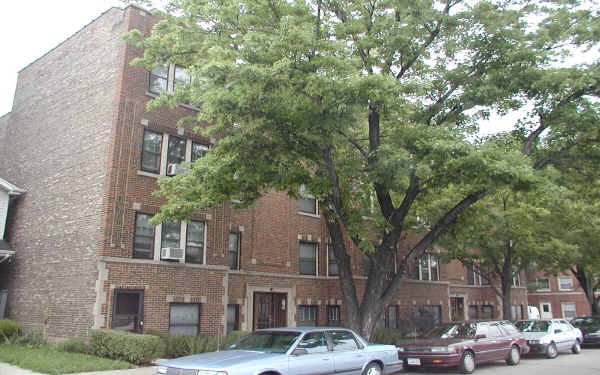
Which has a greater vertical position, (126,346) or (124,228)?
(124,228)

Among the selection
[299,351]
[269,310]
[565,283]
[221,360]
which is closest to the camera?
[221,360]

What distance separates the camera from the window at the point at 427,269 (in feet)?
91.2

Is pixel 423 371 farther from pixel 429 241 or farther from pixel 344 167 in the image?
pixel 344 167

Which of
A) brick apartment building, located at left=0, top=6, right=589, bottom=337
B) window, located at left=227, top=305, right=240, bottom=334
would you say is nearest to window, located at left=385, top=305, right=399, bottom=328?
brick apartment building, located at left=0, top=6, right=589, bottom=337

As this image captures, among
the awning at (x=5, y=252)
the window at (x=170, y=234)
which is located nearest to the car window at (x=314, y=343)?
the window at (x=170, y=234)

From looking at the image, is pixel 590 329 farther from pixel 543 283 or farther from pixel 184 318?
pixel 543 283

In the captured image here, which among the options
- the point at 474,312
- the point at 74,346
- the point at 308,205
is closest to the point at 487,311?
the point at 474,312

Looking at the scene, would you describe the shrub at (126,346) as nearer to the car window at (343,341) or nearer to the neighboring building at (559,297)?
the car window at (343,341)

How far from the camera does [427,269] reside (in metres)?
28.4

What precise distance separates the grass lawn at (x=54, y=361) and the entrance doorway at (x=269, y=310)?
7.39 meters

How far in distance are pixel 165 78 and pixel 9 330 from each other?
33.9 feet

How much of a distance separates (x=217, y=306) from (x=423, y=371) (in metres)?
7.43

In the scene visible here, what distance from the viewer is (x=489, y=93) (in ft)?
44.6

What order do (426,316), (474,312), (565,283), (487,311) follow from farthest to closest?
(565,283)
(487,311)
(474,312)
(426,316)
